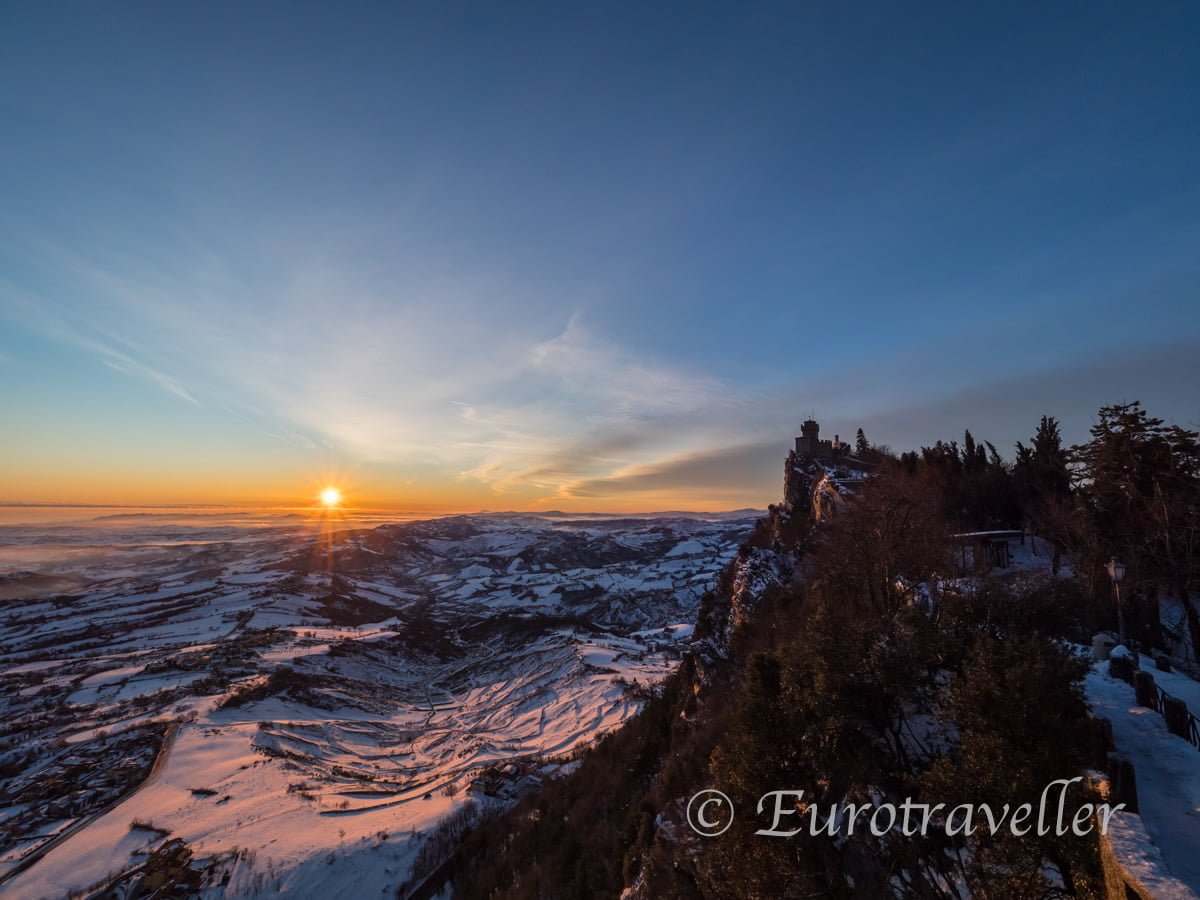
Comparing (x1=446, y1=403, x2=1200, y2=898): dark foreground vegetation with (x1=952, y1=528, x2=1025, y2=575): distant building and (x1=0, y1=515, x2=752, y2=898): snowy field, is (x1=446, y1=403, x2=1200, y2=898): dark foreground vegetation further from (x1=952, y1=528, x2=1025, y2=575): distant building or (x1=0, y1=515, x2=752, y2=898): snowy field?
(x1=0, y1=515, x2=752, y2=898): snowy field

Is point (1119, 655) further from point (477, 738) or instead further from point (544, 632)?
point (544, 632)

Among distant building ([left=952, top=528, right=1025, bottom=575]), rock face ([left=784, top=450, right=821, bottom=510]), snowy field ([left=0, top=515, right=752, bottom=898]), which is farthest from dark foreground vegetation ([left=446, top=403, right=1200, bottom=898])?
rock face ([left=784, top=450, right=821, bottom=510])

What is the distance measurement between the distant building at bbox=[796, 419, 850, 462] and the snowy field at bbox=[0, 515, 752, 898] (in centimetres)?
4140

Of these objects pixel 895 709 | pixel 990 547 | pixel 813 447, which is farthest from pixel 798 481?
pixel 895 709

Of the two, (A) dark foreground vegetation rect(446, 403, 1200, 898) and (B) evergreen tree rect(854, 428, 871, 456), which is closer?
(A) dark foreground vegetation rect(446, 403, 1200, 898)

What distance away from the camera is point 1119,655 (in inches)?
588

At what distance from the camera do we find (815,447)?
72.6 m

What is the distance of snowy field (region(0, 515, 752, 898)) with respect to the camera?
32031 mm

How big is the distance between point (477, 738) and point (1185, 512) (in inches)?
2547

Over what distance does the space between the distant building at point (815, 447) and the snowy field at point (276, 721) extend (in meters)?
41.4

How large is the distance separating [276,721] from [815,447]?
78.3m

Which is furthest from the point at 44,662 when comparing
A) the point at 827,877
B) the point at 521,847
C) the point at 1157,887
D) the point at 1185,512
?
the point at 1185,512

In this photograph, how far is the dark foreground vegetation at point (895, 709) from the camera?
356 inches

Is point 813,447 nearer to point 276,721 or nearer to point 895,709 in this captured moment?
point 895,709
